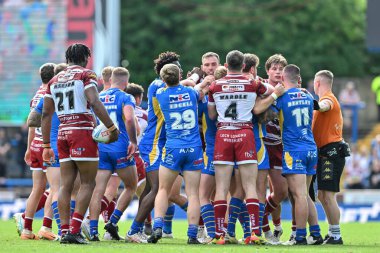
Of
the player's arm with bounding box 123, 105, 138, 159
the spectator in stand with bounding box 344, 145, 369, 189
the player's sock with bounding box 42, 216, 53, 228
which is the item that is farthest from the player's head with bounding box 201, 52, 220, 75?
the spectator in stand with bounding box 344, 145, 369, 189

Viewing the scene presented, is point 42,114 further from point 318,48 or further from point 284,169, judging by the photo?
point 318,48

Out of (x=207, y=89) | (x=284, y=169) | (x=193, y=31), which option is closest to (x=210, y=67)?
(x=207, y=89)

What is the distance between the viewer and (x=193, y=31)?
53656 mm

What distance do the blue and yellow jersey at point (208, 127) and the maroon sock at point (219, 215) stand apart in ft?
2.80

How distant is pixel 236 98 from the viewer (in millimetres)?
14445

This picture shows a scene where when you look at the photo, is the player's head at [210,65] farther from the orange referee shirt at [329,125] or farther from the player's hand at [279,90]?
the orange referee shirt at [329,125]

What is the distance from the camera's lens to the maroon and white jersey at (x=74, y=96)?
13727 millimetres

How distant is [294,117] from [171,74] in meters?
1.90

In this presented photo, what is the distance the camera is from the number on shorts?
14477 millimetres

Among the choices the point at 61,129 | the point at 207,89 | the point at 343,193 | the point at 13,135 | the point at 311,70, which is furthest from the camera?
the point at 311,70

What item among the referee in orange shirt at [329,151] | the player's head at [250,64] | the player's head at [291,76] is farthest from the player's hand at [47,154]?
the referee in orange shirt at [329,151]

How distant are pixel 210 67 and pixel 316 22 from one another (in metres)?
40.7

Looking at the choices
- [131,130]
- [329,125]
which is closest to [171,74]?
[131,130]

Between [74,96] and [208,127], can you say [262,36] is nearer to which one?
[208,127]
